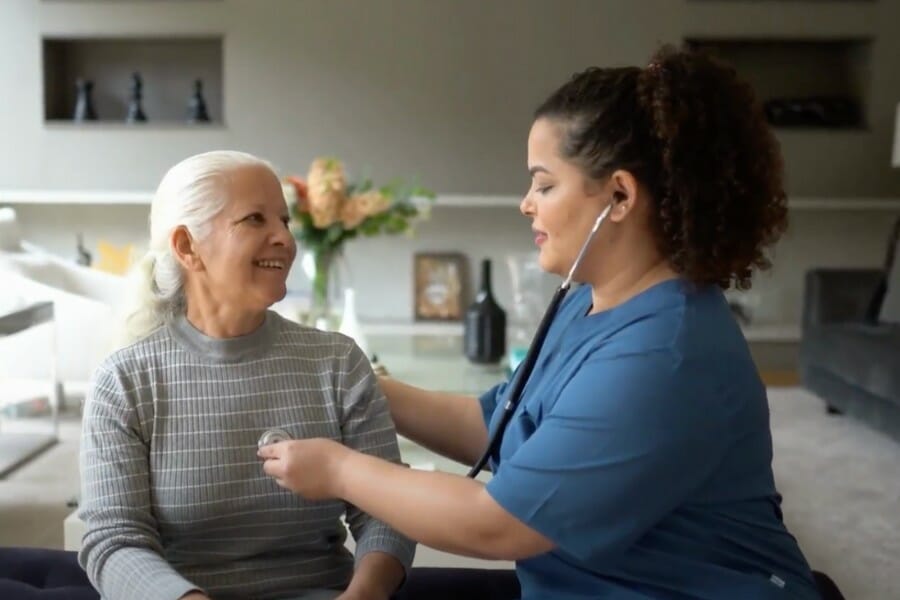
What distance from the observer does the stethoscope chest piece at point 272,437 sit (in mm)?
1317

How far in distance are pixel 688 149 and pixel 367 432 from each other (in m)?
0.61

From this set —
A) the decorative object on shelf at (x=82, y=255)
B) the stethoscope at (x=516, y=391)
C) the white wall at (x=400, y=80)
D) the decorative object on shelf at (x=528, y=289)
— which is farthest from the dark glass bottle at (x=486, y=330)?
the decorative object on shelf at (x=82, y=255)

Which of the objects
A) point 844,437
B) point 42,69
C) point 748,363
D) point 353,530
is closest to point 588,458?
point 748,363

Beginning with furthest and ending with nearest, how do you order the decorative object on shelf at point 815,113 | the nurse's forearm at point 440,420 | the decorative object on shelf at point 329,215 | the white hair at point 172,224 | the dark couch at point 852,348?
1. the decorative object on shelf at point 815,113
2. the dark couch at point 852,348
3. the decorative object on shelf at point 329,215
4. the nurse's forearm at point 440,420
5. the white hair at point 172,224

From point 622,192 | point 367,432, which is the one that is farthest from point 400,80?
point 622,192

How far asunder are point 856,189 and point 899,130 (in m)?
0.66

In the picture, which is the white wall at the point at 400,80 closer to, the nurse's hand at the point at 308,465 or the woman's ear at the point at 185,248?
the woman's ear at the point at 185,248

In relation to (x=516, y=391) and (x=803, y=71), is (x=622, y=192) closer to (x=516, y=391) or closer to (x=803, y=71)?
(x=516, y=391)

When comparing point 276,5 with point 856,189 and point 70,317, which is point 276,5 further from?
point 856,189

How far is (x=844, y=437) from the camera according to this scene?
4098 millimetres

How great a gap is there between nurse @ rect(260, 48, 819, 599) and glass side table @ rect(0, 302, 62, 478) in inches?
106

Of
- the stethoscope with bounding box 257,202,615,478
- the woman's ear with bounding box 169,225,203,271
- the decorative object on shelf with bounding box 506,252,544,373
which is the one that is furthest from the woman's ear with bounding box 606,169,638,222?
the decorative object on shelf with bounding box 506,252,544,373

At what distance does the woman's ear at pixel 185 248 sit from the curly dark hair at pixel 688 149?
1.84 feet

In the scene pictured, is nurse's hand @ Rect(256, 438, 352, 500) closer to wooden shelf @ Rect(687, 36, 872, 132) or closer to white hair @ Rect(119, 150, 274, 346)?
white hair @ Rect(119, 150, 274, 346)
